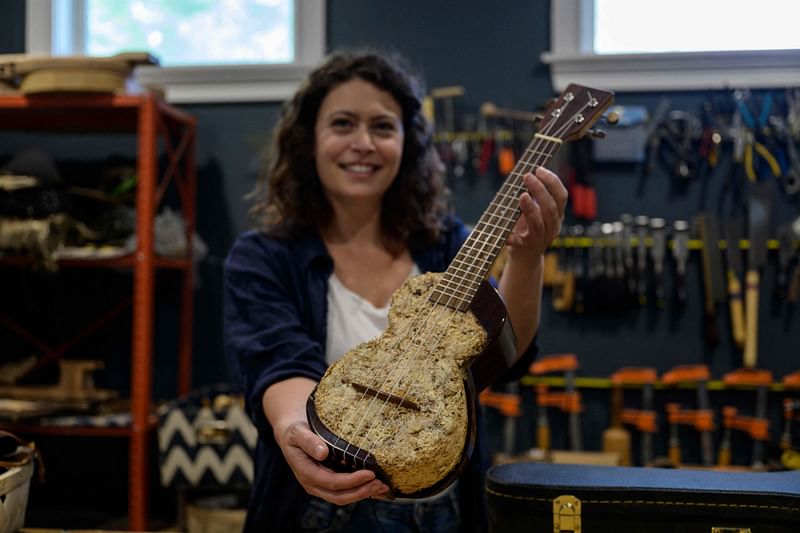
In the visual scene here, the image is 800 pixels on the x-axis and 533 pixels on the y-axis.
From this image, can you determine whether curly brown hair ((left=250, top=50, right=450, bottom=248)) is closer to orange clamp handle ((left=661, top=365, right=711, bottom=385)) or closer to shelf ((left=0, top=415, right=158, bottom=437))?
shelf ((left=0, top=415, right=158, bottom=437))

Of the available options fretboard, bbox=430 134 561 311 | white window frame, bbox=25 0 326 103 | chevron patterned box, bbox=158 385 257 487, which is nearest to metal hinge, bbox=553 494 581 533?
fretboard, bbox=430 134 561 311

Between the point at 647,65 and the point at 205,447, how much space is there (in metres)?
2.09

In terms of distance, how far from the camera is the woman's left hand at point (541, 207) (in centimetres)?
116

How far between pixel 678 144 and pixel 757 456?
1165 mm

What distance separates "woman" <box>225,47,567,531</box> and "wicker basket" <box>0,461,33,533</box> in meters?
0.33

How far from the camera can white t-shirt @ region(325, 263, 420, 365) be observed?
141 cm

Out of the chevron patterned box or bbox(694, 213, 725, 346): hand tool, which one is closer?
the chevron patterned box

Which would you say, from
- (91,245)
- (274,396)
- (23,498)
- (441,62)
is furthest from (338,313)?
(441,62)

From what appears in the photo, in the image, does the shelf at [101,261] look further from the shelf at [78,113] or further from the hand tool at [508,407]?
the hand tool at [508,407]

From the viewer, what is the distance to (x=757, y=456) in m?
2.93

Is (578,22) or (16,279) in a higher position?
(578,22)

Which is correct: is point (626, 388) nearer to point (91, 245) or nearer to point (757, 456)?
point (757, 456)

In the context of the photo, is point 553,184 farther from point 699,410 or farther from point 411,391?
point 699,410

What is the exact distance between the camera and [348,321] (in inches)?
56.2
